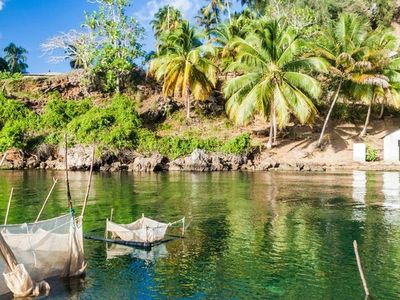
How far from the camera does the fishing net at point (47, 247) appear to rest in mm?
13891

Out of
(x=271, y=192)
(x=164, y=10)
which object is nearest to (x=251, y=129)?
(x=271, y=192)

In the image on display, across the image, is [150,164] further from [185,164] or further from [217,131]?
[217,131]

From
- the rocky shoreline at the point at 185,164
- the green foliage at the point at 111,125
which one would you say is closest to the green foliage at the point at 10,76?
the green foliage at the point at 111,125

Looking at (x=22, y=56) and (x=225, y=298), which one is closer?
(x=225, y=298)

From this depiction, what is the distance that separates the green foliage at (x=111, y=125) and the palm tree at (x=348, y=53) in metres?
19.0

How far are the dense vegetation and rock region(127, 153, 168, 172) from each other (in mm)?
1660

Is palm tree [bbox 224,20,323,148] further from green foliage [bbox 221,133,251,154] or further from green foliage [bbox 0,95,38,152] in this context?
green foliage [bbox 0,95,38,152]

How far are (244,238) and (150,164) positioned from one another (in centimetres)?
2949

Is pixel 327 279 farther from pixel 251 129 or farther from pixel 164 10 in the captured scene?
pixel 164 10

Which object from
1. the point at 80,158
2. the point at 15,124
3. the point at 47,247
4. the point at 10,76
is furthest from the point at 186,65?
the point at 47,247

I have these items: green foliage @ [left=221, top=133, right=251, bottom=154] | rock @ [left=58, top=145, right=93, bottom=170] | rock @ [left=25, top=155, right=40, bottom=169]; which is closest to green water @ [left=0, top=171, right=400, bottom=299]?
green foliage @ [left=221, top=133, right=251, bottom=154]

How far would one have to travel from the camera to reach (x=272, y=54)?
47875mm

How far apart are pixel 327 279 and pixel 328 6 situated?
190 feet

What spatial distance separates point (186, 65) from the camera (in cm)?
5216
